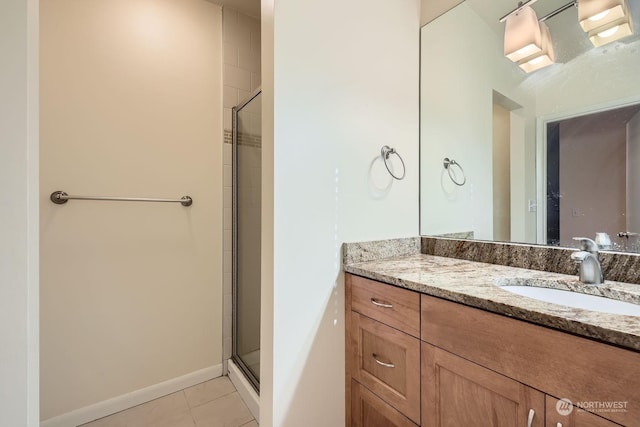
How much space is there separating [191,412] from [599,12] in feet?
8.66

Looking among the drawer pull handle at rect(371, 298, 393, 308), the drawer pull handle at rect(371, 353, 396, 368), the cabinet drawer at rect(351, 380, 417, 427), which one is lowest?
the cabinet drawer at rect(351, 380, 417, 427)

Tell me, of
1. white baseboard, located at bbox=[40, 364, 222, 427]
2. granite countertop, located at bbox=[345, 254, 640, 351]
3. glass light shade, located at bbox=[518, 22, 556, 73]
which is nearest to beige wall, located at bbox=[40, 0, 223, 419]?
white baseboard, located at bbox=[40, 364, 222, 427]

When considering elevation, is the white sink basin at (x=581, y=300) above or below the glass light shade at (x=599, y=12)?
below

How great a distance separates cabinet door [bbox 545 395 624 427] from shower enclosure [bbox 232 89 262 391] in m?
1.35

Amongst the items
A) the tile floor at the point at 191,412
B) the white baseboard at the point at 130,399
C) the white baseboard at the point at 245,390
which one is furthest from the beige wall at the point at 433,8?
the white baseboard at the point at 130,399

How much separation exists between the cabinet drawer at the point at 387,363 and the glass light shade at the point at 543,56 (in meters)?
1.31

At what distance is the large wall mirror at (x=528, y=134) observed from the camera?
1.02m

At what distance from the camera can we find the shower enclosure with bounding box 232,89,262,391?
1.68 meters

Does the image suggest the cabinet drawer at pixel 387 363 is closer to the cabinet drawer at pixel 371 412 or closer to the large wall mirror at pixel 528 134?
the cabinet drawer at pixel 371 412

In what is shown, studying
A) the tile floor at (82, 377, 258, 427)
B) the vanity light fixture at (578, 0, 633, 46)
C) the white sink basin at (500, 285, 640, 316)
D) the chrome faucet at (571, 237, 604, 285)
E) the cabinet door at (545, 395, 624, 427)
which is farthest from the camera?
the tile floor at (82, 377, 258, 427)

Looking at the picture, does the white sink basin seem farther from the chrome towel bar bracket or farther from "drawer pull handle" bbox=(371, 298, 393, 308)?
the chrome towel bar bracket

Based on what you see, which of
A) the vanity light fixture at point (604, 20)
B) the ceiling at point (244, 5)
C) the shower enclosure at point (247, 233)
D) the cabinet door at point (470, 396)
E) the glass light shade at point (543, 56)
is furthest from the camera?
the ceiling at point (244, 5)

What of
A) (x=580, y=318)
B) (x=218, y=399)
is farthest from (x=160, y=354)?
(x=580, y=318)

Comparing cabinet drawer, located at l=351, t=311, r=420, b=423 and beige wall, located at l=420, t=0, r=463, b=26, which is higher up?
beige wall, located at l=420, t=0, r=463, b=26
